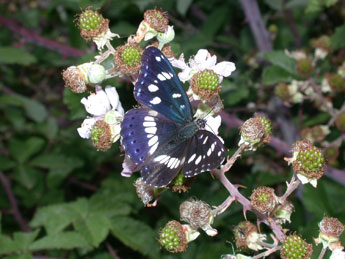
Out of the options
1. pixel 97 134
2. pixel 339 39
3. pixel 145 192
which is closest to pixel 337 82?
pixel 339 39

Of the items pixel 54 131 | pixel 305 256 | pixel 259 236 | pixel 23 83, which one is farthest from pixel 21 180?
pixel 305 256

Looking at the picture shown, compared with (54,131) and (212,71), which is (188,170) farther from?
(54,131)

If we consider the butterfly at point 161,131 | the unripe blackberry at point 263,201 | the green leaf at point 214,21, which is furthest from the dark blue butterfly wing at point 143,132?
the green leaf at point 214,21

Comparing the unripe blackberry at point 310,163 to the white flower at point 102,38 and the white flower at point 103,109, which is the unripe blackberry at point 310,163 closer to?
the white flower at point 103,109

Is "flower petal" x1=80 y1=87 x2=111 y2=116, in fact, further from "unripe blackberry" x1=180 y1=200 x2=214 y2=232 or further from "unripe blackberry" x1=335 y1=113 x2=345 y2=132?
"unripe blackberry" x1=335 y1=113 x2=345 y2=132

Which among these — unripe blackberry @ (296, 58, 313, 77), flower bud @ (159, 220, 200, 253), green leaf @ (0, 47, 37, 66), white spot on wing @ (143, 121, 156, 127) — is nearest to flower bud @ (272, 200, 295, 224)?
flower bud @ (159, 220, 200, 253)

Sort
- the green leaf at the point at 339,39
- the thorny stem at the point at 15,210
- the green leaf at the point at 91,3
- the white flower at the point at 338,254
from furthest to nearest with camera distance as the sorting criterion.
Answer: the thorny stem at the point at 15,210 < the green leaf at the point at 339,39 < the green leaf at the point at 91,3 < the white flower at the point at 338,254
